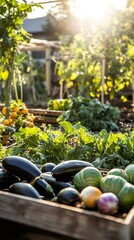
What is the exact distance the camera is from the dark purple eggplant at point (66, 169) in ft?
7.37

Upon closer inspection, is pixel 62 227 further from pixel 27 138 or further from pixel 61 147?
pixel 27 138

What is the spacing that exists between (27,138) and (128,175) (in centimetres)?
126

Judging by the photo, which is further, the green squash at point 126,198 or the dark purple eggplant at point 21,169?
the dark purple eggplant at point 21,169

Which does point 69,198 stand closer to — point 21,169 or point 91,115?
point 21,169

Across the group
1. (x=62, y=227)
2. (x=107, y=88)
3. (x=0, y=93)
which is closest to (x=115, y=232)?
(x=62, y=227)

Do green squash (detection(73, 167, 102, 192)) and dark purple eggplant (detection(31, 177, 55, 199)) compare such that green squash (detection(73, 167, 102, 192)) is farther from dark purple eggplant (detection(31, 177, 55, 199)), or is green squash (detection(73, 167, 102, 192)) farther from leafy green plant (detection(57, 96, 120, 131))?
leafy green plant (detection(57, 96, 120, 131))

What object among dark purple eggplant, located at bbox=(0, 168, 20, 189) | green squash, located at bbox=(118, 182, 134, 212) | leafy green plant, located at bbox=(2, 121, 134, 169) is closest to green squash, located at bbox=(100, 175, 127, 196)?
green squash, located at bbox=(118, 182, 134, 212)

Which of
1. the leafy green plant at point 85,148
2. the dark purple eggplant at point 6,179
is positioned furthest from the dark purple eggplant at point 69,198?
the leafy green plant at point 85,148

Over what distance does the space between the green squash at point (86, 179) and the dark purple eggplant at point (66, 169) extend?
0.27ft

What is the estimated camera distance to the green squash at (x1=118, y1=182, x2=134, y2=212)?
1.99 m

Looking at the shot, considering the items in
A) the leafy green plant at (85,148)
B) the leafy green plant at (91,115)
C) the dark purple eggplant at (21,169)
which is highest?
the dark purple eggplant at (21,169)

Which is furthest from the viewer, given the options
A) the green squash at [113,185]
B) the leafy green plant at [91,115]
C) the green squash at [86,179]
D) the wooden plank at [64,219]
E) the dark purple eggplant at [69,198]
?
the leafy green plant at [91,115]

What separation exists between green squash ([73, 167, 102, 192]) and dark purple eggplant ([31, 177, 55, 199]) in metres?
0.19

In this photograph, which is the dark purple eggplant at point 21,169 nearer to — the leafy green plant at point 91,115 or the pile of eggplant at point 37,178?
the pile of eggplant at point 37,178
